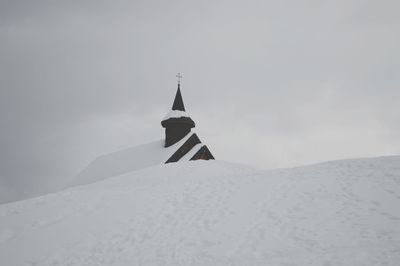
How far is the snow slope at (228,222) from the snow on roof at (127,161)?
596 inches

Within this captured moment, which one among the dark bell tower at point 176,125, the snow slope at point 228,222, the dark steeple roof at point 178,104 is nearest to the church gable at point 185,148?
the dark bell tower at point 176,125

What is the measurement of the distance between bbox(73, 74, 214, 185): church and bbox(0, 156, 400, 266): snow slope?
15081 mm

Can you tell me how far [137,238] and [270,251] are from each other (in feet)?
11.0

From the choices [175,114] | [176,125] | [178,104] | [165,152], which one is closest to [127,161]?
[165,152]

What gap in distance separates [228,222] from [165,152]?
19.8m

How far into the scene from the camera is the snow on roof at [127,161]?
26719 mm

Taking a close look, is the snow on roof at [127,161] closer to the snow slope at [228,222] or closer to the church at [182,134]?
the church at [182,134]

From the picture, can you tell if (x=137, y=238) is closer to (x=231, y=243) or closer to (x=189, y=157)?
(x=231, y=243)

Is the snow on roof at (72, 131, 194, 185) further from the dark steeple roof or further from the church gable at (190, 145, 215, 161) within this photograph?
the dark steeple roof

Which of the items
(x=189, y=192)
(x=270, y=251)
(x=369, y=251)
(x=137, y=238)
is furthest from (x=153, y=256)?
(x=369, y=251)

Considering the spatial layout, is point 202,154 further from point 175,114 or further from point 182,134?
point 175,114

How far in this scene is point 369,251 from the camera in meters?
5.65

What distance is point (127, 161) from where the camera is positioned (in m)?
28.7

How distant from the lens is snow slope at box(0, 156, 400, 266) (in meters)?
6.11
